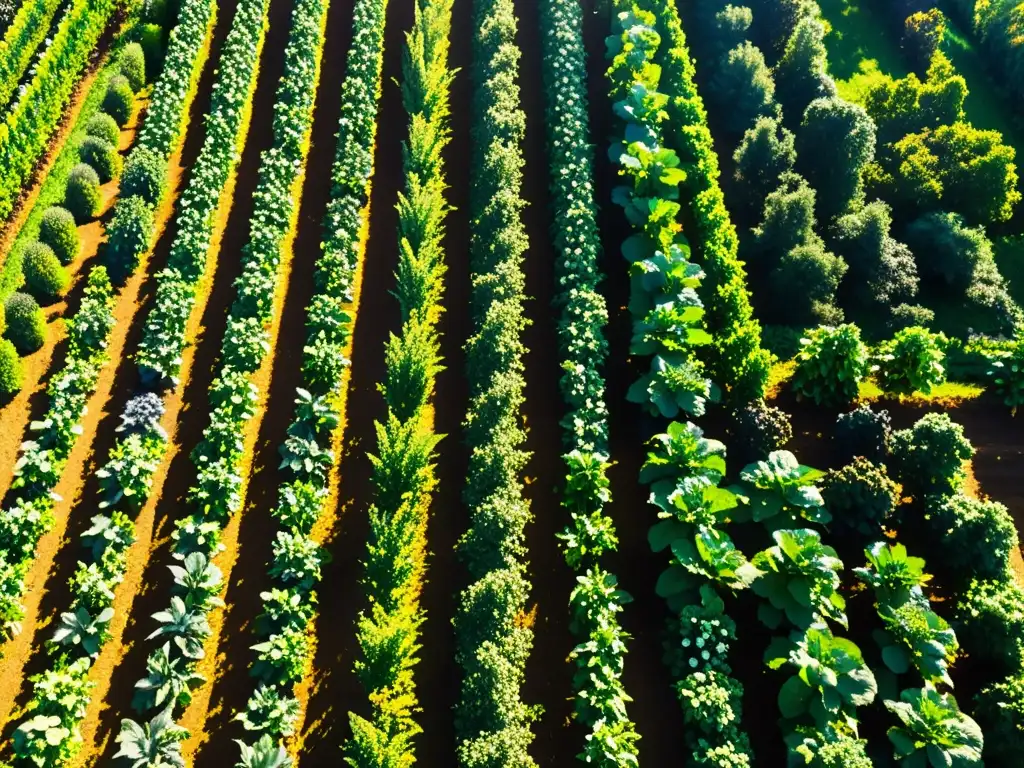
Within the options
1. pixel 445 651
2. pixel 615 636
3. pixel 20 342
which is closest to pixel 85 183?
pixel 20 342

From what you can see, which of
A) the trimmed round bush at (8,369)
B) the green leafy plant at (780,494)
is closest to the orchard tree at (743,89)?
the green leafy plant at (780,494)

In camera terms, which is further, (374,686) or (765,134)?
(765,134)

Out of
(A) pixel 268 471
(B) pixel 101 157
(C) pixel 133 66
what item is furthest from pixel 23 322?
(C) pixel 133 66

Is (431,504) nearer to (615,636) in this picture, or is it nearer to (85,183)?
(615,636)

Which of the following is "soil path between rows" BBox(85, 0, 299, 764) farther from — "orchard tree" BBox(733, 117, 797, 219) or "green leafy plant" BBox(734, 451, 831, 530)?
"orchard tree" BBox(733, 117, 797, 219)

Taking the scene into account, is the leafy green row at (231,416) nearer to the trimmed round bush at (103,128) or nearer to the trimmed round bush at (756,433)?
the trimmed round bush at (103,128)

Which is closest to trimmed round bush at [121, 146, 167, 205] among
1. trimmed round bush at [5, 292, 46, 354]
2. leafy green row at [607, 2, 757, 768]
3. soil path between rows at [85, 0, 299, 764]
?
soil path between rows at [85, 0, 299, 764]

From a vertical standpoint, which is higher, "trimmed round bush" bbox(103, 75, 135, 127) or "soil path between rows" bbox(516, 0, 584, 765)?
"trimmed round bush" bbox(103, 75, 135, 127)
